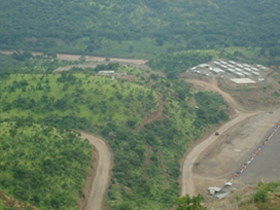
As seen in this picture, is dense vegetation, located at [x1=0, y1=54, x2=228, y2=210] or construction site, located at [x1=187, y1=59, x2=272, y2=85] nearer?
dense vegetation, located at [x1=0, y1=54, x2=228, y2=210]

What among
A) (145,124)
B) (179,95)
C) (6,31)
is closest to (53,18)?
(6,31)

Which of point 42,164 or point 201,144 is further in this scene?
point 201,144

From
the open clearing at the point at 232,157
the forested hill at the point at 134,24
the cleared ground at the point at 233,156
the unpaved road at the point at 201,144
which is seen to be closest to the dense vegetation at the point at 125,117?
the unpaved road at the point at 201,144

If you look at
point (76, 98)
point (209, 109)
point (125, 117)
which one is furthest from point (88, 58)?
point (125, 117)

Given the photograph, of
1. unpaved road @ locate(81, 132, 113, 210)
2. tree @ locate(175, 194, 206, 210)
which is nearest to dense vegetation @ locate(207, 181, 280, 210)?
tree @ locate(175, 194, 206, 210)

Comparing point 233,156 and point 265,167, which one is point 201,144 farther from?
point 265,167

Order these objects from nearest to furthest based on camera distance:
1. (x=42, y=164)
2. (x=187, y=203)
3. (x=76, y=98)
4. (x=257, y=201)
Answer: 1. (x=187, y=203)
2. (x=257, y=201)
3. (x=42, y=164)
4. (x=76, y=98)

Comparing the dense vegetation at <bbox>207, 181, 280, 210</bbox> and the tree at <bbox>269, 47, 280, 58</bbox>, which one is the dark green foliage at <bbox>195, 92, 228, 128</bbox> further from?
the dense vegetation at <bbox>207, 181, 280, 210</bbox>
